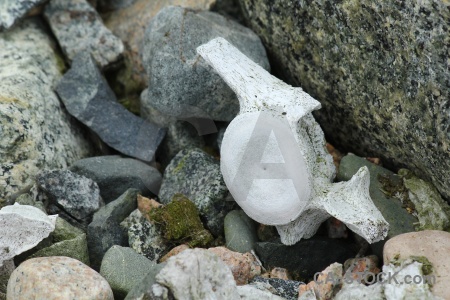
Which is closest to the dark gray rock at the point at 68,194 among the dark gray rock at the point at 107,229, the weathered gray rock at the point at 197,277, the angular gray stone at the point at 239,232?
the dark gray rock at the point at 107,229

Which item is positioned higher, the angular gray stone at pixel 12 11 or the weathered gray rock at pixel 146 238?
the angular gray stone at pixel 12 11

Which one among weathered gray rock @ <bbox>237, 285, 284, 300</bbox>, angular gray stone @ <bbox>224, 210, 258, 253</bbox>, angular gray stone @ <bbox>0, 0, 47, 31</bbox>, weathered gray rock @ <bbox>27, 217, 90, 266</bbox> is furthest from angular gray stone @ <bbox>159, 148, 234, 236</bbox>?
angular gray stone @ <bbox>0, 0, 47, 31</bbox>

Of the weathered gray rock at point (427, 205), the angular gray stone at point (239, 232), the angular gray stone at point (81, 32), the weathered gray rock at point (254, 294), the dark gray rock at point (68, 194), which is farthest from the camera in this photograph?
the angular gray stone at point (81, 32)

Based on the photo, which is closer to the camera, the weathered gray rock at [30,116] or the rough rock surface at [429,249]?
the rough rock surface at [429,249]

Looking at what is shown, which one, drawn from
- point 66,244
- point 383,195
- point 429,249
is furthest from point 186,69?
point 429,249

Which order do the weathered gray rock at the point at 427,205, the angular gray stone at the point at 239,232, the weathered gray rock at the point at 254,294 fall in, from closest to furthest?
the weathered gray rock at the point at 254,294 < the weathered gray rock at the point at 427,205 < the angular gray stone at the point at 239,232

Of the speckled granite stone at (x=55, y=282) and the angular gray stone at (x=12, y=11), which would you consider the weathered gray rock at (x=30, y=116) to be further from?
the speckled granite stone at (x=55, y=282)
